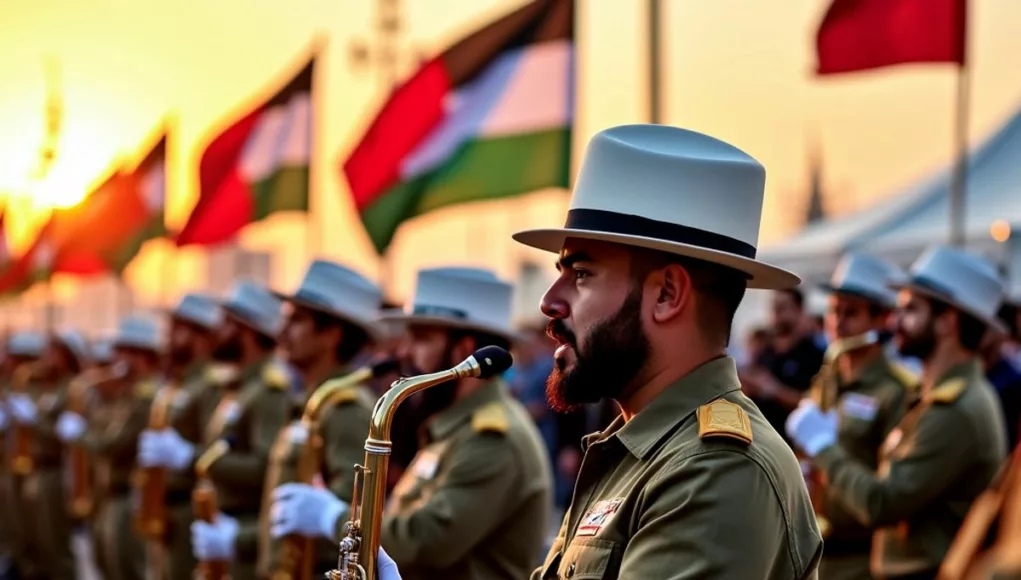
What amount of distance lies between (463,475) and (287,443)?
1933 mm

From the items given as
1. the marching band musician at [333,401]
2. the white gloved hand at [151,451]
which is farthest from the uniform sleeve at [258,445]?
the white gloved hand at [151,451]

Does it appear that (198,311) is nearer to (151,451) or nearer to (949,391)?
(151,451)

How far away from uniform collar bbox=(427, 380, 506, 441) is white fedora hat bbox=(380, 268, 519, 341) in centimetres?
31

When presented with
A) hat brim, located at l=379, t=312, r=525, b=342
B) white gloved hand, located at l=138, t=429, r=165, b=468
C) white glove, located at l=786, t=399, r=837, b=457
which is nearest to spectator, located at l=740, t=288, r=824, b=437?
white glove, located at l=786, t=399, r=837, b=457

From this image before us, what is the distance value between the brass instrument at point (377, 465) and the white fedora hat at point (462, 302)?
2410 mm

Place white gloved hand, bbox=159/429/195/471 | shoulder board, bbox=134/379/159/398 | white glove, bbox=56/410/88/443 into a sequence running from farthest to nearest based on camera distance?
white glove, bbox=56/410/88/443 → shoulder board, bbox=134/379/159/398 → white gloved hand, bbox=159/429/195/471

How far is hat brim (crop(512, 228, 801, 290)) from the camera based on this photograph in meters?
2.99

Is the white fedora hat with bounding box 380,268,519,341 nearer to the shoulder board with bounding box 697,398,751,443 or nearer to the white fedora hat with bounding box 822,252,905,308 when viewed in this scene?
the white fedora hat with bounding box 822,252,905,308

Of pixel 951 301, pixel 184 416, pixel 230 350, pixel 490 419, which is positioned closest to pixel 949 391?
pixel 951 301

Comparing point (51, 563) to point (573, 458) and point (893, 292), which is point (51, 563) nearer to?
point (573, 458)

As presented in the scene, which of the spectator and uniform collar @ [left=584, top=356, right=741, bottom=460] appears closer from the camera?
uniform collar @ [left=584, top=356, right=741, bottom=460]

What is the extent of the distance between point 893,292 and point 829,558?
1.84 m

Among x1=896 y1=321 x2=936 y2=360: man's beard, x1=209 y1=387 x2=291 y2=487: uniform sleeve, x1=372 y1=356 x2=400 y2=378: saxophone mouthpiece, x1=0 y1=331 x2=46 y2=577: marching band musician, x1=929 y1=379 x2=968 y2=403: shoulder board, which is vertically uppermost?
x1=896 y1=321 x2=936 y2=360: man's beard

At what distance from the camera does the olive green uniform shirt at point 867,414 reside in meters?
6.67
